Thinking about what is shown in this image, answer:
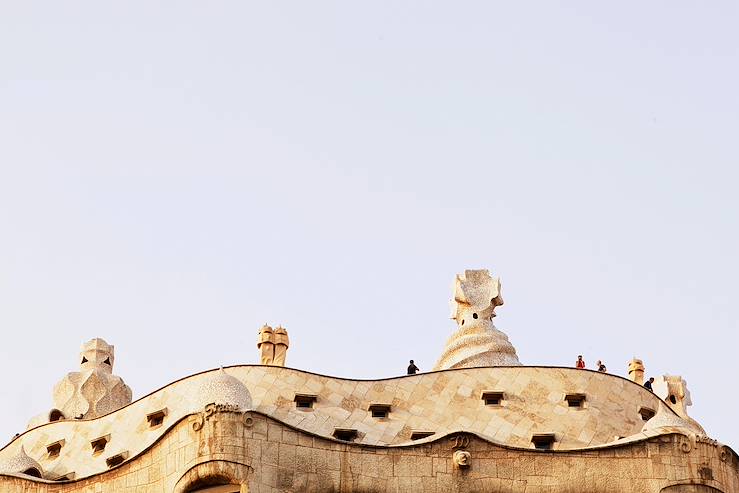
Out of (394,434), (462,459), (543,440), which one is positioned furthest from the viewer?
(394,434)

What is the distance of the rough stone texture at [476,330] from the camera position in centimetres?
5362

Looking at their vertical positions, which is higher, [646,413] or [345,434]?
[646,413]

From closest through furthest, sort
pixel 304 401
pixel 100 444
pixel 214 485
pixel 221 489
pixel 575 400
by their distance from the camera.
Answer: pixel 221 489 → pixel 214 485 → pixel 304 401 → pixel 575 400 → pixel 100 444

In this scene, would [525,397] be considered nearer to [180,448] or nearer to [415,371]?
[415,371]

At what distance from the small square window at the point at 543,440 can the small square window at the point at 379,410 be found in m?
3.52

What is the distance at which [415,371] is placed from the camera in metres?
54.7

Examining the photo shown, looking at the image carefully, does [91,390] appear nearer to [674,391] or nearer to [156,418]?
[156,418]

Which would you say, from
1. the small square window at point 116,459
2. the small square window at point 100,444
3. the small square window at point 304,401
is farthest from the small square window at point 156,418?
the small square window at point 304,401

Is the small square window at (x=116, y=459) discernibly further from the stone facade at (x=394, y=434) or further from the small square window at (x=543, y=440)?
the small square window at (x=543, y=440)

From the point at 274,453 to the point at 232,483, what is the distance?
1.15 m

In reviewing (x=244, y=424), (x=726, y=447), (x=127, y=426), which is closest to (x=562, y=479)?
(x=726, y=447)

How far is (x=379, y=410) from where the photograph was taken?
5131 cm

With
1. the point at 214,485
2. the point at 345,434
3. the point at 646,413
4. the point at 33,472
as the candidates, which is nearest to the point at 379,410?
the point at 345,434

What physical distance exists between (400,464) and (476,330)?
7.20m
